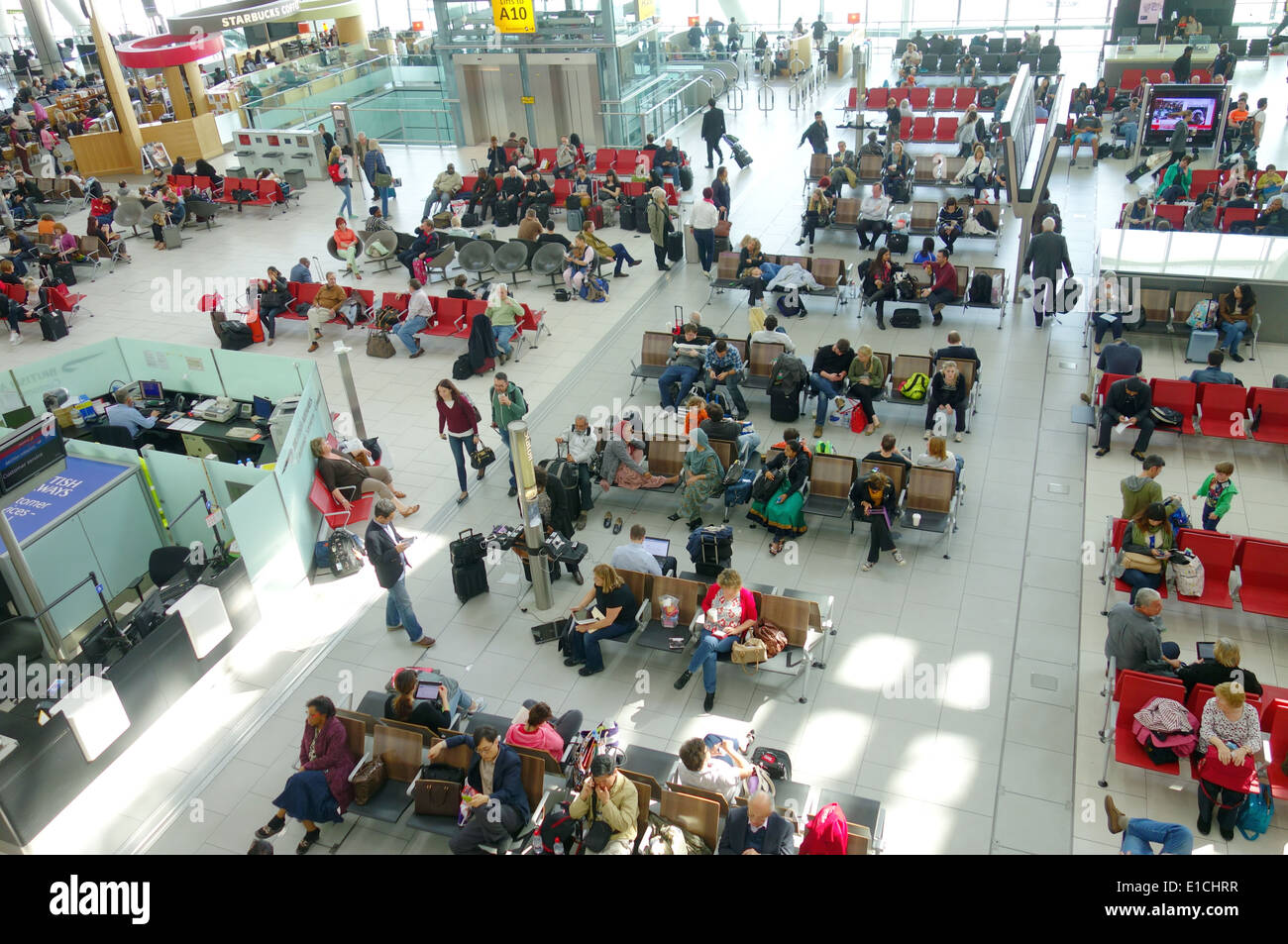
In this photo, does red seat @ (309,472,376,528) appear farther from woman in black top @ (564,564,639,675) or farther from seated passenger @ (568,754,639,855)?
seated passenger @ (568,754,639,855)

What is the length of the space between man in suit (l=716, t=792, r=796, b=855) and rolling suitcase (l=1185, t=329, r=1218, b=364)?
1029cm

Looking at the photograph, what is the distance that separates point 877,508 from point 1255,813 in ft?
13.2

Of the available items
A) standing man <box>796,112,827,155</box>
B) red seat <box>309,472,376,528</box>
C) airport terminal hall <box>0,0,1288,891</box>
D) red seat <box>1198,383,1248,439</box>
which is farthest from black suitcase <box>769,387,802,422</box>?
standing man <box>796,112,827,155</box>

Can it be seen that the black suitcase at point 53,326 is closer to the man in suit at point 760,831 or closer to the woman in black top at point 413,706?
the woman in black top at point 413,706

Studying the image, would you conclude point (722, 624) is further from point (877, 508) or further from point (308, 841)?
point (308, 841)

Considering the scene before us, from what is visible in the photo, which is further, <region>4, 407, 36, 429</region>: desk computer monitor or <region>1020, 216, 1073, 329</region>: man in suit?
<region>1020, 216, 1073, 329</region>: man in suit

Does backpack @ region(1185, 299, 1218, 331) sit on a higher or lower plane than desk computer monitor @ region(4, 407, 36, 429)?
lower

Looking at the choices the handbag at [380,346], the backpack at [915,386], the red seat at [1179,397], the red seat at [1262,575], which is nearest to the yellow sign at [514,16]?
the handbag at [380,346]

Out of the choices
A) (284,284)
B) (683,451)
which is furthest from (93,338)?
(683,451)

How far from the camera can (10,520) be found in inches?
379

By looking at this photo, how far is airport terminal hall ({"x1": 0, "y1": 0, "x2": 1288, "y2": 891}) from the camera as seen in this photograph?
Result: 281 inches

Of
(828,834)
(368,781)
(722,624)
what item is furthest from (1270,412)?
(368,781)

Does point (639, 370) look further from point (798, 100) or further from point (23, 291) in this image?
point (798, 100)
